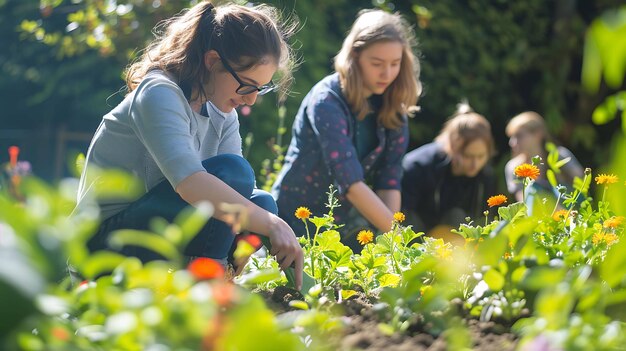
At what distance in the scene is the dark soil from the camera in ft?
4.23

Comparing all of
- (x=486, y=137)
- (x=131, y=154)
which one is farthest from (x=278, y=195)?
(x=486, y=137)

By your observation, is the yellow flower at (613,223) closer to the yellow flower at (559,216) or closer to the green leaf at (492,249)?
the yellow flower at (559,216)

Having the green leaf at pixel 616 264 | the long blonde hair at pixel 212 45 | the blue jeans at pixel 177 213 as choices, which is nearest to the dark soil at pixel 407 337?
the green leaf at pixel 616 264

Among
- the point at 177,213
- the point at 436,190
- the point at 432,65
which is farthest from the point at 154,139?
the point at 432,65

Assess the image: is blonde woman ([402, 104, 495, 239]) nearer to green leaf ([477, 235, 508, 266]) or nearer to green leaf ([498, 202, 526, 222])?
green leaf ([498, 202, 526, 222])

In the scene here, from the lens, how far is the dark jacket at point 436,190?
5.06 metres

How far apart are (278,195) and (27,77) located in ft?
12.7

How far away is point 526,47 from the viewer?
22.3ft

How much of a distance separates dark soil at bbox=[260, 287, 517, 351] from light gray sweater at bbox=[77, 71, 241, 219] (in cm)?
64

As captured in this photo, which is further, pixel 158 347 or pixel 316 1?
pixel 316 1

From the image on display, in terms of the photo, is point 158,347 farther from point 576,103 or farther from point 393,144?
point 576,103

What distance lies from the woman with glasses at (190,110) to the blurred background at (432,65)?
2.97 meters

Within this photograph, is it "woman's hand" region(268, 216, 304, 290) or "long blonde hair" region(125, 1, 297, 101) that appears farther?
"long blonde hair" region(125, 1, 297, 101)

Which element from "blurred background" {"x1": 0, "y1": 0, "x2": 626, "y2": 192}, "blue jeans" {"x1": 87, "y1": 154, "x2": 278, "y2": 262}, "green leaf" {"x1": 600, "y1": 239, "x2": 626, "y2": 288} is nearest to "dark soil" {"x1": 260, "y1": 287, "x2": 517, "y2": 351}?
"green leaf" {"x1": 600, "y1": 239, "x2": 626, "y2": 288}
